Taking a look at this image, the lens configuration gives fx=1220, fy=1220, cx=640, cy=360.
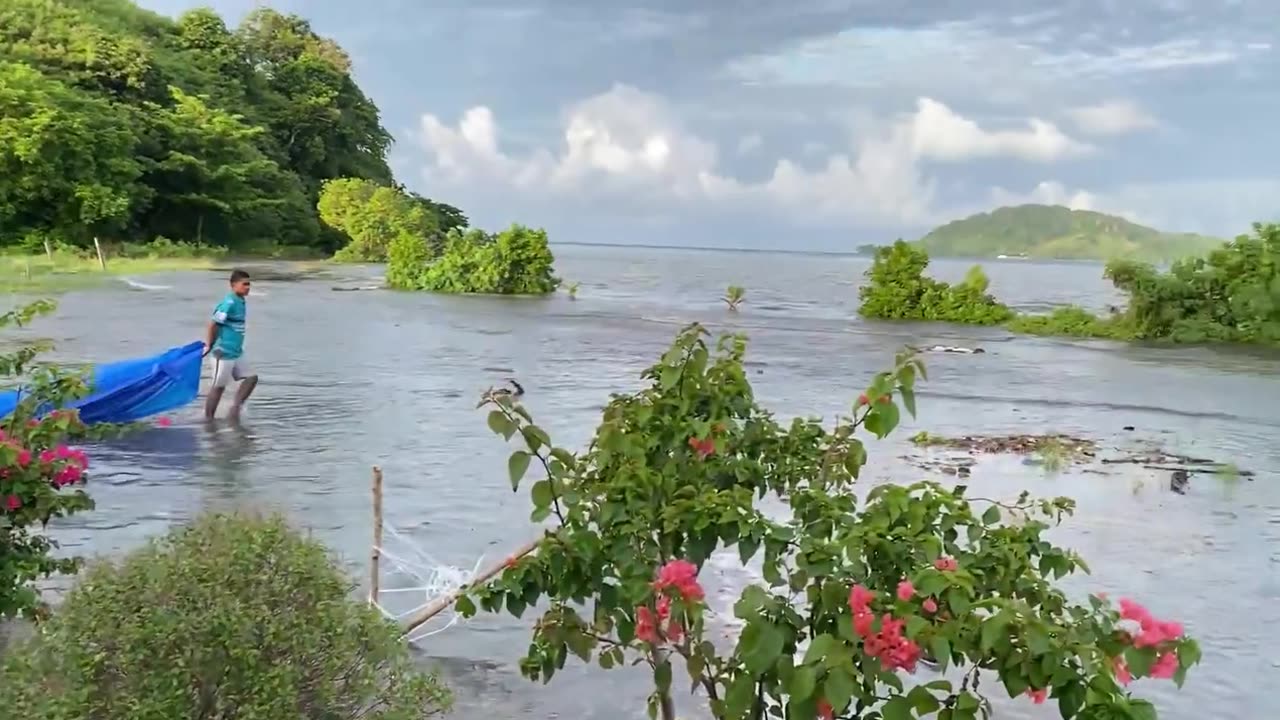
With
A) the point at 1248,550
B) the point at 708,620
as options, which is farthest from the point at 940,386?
the point at 708,620

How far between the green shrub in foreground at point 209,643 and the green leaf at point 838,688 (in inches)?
44.8

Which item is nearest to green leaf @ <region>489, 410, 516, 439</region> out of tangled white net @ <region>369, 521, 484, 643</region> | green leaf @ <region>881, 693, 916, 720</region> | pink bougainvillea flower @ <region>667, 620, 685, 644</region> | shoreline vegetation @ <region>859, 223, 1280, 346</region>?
pink bougainvillea flower @ <region>667, 620, 685, 644</region>

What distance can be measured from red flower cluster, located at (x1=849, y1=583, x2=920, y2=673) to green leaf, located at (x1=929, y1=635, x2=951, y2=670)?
0.12ft

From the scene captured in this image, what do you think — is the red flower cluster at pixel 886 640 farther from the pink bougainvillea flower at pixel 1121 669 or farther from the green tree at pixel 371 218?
the green tree at pixel 371 218

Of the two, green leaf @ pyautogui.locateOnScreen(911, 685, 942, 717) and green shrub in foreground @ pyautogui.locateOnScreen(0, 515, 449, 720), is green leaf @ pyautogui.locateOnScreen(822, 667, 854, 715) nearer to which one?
green leaf @ pyautogui.locateOnScreen(911, 685, 942, 717)

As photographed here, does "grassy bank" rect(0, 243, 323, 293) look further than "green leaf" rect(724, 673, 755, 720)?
Yes

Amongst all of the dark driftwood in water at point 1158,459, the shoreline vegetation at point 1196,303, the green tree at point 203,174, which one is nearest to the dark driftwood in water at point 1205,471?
the dark driftwood in water at point 1158,459

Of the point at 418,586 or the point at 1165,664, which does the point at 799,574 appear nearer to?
the point at 1165,664

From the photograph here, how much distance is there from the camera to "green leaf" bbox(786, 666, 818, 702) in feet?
7.39

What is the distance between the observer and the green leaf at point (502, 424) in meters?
2.80

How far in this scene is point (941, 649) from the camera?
2211 millimetres

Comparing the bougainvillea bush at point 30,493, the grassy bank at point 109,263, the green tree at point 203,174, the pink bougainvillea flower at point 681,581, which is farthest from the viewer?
the green tree at point 203,174

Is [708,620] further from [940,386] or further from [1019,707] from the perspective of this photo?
[940,386]

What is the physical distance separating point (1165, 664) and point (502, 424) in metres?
1.47
